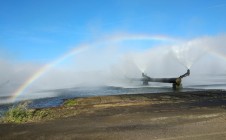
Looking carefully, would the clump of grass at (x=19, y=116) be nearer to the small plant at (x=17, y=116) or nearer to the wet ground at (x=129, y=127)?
the small plant at (x=17, y=116)

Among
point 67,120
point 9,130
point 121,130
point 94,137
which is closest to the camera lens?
point 94,137

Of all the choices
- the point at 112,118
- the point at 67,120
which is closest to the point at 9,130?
the point at 67,120

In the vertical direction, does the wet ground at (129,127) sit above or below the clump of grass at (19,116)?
below

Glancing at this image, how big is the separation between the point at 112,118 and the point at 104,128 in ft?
8.20

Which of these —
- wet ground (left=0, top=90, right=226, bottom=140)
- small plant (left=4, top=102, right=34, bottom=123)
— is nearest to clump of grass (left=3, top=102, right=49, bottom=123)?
small plant (left=4, top=102, right=34, bottom=123)

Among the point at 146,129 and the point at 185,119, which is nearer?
the point at 146,129

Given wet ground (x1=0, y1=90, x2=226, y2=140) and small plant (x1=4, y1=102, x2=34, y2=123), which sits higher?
small plant (x1=4, y1=102, x2=34, y2=123)

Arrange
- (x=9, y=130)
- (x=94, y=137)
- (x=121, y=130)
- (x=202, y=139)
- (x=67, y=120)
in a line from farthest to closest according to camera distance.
Answer: (x=67, y=120) < (x=9, y=130) < (x=121, y=130) < (x=94, y=137) < (x=202, y=139)

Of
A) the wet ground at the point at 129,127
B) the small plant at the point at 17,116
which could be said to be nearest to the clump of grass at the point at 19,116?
the small plant at the point at 17,116

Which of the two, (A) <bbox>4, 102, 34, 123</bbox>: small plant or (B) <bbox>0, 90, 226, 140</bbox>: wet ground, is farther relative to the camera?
(A) <bbox>4, 102, 34, 123</bbox>: small plant

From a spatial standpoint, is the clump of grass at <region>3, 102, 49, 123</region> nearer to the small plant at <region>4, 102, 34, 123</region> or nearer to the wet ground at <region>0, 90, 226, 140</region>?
the small plant at <region>4, 102, 34, 123</region>

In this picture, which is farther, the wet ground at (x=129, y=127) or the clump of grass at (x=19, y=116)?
the clump of grass at (x=19, y=116)

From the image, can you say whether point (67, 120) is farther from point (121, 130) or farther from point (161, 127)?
point (161, 127)

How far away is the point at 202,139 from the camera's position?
949 centimetres
